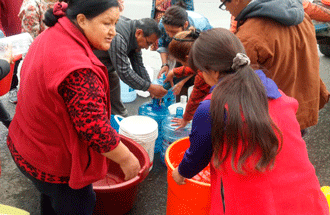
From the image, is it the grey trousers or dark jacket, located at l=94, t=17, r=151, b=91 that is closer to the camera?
dark jacket, located at l=94, t=17, r=151, b=91

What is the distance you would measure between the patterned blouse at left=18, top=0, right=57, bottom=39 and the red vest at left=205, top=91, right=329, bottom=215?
10.1 feet

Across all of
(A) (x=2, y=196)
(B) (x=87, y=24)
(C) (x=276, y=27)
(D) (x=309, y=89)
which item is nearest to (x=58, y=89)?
(B) (x=87, y=24)

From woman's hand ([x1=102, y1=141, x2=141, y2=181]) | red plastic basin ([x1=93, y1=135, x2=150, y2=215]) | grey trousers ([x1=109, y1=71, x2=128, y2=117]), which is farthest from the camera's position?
grey trousers ([x1=109, y1=71, x2=128, y2=117])

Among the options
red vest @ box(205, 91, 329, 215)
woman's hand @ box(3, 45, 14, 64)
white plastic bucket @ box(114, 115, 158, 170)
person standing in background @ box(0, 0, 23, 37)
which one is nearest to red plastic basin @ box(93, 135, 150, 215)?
white plastic bucket @ box(114, 115, 158, 170)

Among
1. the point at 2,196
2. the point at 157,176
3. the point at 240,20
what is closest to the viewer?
the point at 240,20

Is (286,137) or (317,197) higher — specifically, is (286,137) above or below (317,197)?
above

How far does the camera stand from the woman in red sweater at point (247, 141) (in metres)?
1.23

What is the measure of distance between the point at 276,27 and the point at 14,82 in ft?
12.2

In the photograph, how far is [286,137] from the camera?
1.34 meters

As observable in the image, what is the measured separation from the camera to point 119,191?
230cm

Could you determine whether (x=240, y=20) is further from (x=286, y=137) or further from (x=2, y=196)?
(x=2, y=196)

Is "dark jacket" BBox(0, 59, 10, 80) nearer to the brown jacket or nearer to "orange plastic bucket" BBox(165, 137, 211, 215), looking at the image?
"orange plastic bucket" BBox(165, 137, 211, 215)

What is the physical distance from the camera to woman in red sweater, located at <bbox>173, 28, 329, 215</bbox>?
48.5 inches

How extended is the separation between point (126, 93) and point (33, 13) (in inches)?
63.5
